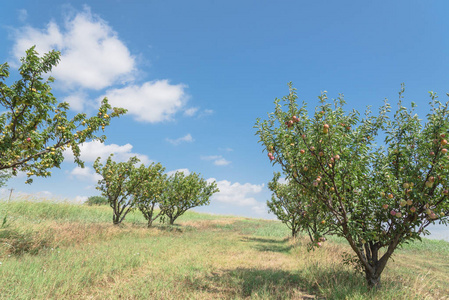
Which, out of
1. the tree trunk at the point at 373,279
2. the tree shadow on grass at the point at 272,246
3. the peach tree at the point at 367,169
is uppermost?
the peach tree at the point at 367,169

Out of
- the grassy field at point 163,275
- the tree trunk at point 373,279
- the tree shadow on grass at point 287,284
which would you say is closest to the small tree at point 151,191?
the grassy field at point 163,275

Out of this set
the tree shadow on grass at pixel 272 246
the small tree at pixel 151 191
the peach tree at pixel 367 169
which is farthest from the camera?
the small tree at pixel 151 191

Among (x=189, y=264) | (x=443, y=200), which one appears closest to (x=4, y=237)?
(x=189, y=264)

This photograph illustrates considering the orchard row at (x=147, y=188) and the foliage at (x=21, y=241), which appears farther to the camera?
the orchard row at (x=147, y=188)

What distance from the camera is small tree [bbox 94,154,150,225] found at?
17.7 meters

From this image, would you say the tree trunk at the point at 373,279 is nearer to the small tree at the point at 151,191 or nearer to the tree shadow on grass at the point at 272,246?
the tree shadow on grass at the point at 272,246

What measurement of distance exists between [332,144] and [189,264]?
6.70 metres

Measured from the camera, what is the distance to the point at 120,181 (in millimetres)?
17641

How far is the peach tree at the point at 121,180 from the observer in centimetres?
1772

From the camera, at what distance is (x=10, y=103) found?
7184mm

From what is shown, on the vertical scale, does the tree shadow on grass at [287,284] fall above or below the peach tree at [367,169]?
below

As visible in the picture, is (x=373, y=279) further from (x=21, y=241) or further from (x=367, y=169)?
(x=21, y=241)

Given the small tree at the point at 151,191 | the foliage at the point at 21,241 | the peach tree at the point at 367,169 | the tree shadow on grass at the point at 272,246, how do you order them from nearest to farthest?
the peach tree at the point at 367,169 → the foliage at the point at 21,241 → the tree shadow on grass at the point at 272,246 → the small tree at the point at 151,191

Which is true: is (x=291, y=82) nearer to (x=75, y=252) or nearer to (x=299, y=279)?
(x=299, y=279)
